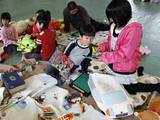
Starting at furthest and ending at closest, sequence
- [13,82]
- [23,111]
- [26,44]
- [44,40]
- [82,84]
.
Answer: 1. [26,44]
2. [44,40]
3. [82,84]
4. [13,82]
5. [23,111]

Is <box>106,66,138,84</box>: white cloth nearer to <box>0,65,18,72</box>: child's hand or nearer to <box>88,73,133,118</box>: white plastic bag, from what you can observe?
<box>88,73,133,118</box>: white plastic bag

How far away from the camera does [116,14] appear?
2570 mm

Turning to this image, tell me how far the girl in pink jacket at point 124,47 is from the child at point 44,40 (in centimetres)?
60

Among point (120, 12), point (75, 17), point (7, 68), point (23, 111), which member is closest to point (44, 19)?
point (75, 17)

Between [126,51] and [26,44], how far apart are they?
1064mm

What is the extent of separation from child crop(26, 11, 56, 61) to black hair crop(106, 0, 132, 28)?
771mm

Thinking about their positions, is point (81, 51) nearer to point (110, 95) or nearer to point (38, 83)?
point (38, 83)

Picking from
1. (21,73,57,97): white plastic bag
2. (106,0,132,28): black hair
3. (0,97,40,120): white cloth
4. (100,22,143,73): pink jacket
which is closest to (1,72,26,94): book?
(21,73,57,97): white plastic bag

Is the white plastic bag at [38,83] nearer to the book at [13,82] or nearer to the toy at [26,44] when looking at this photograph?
the book at [13,82]

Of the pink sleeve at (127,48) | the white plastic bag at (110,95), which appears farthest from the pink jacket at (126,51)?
the white plastic bag at (110,95)

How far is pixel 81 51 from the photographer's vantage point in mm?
2957

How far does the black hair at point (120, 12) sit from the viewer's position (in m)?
2.56

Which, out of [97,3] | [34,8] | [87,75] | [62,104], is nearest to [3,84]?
[62,104]

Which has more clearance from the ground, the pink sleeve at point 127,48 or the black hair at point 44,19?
the black hair at point 44,19
